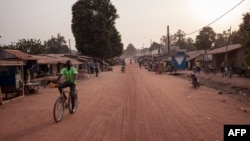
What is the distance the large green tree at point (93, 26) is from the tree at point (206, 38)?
2413 cm

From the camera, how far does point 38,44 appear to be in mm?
44031

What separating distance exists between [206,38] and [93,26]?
101ft

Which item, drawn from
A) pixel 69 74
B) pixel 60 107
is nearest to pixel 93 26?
pixel 69 74

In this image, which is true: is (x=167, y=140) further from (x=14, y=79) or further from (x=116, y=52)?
(x=116, y=52)

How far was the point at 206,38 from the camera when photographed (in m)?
70.9

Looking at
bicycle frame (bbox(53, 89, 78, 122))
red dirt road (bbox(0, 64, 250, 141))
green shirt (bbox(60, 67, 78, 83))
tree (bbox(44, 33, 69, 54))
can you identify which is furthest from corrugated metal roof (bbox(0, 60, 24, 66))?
tree (bbox(44, 33, 69, 54))

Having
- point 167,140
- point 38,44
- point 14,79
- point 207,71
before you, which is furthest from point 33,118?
Result: point 38,44

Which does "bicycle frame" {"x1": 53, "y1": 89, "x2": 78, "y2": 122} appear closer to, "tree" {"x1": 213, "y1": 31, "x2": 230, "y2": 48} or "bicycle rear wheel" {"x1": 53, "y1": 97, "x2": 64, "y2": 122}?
"bicycle rear wheel" {"x1": 53, "y1": 97, "x2": 64, "y2": 122}

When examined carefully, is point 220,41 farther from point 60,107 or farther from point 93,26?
point 60,107

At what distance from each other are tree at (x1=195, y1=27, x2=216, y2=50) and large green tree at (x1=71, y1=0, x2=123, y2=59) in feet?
79.2

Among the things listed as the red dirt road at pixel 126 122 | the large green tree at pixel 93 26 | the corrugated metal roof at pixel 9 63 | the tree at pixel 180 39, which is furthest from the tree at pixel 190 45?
the red dirt road at pixel 126 122

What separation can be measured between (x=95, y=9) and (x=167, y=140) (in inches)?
2138

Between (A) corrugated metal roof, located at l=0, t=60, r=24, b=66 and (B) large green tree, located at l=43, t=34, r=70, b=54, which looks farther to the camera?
(B) large green tree, located at l=43, t=34, r=70, b=54

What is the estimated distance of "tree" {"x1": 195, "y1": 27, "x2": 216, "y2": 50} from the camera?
2781 inches
